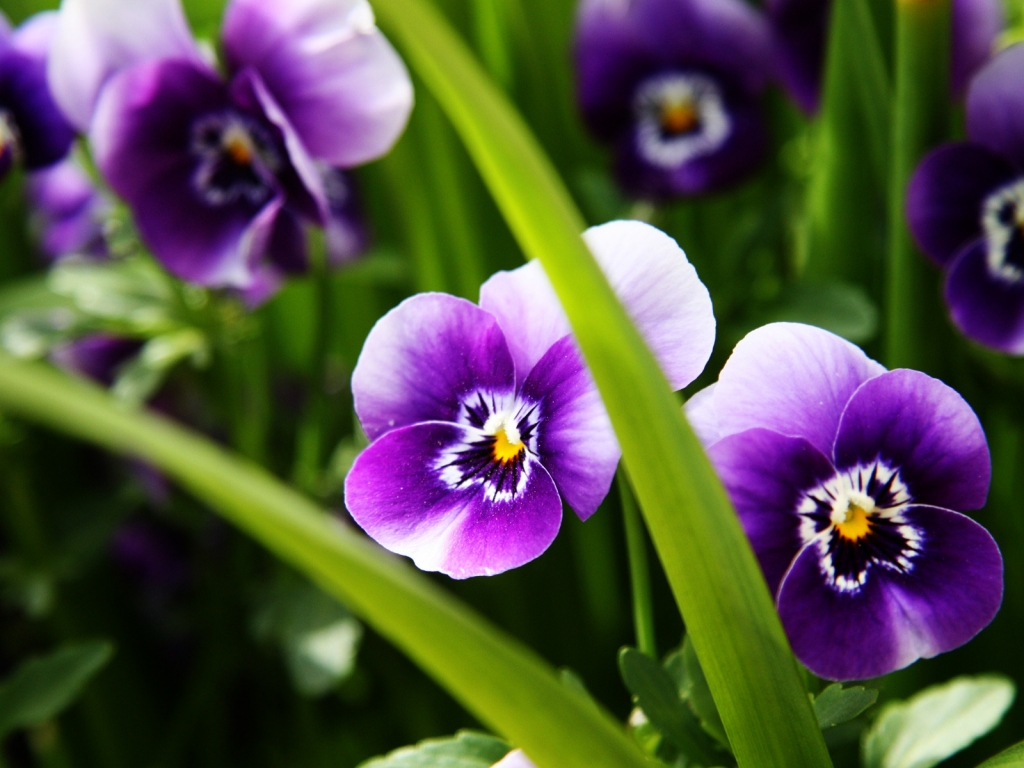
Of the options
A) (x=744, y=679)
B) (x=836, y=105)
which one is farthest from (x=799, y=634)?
(x=836, y=105)

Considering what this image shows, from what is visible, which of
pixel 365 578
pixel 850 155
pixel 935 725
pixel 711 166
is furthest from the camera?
pixel 711 166

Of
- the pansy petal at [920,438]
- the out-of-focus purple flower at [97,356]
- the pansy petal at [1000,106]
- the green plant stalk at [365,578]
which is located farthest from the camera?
the out-of-focus purple flower at [97,356]

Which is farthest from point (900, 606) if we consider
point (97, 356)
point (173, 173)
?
point (97, 356)

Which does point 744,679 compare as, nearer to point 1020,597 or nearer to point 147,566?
point 1020,597

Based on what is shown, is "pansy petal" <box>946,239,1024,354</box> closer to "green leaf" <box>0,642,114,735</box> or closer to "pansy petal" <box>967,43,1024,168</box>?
"pansy petal" <box>967,43,1024,168</box>

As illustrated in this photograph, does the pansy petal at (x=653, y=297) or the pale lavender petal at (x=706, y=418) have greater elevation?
the pansy petal at (x=653, y=297)

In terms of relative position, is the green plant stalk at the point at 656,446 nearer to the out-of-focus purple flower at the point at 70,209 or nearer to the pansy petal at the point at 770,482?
the pansy petal at the point at 770,482

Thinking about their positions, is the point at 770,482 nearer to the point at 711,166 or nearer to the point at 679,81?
the point at 711,166

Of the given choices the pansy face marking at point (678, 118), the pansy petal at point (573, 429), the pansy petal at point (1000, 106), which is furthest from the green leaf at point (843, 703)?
the pansy face marking at point (678, 118)

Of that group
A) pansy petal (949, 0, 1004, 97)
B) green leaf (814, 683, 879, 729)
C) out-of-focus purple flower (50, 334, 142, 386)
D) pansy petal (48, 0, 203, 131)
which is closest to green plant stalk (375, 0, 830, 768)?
green leaf (814, 683, 879, 729)
